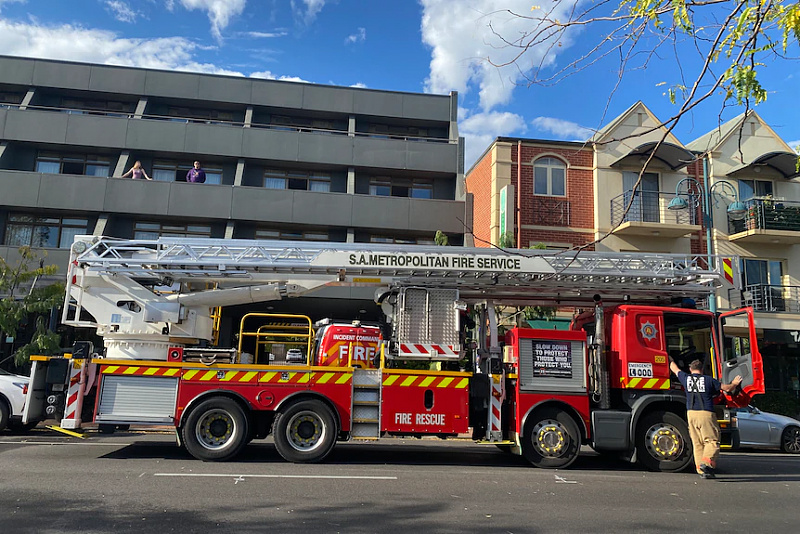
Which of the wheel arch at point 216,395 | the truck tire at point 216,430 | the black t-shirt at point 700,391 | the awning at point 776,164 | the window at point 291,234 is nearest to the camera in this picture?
the black t-shirt at point 700,391

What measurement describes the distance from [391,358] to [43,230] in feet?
60.5

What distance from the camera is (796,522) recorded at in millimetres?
6609

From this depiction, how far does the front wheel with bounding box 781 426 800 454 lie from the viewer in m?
13.7

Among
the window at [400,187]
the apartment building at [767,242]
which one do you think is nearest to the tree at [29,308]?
the window at [400,187]

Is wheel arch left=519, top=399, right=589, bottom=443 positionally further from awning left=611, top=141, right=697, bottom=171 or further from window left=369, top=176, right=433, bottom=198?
window left=369, top=176, right=433, bottom=198

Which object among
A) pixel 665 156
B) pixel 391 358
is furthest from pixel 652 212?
pixel 391 358

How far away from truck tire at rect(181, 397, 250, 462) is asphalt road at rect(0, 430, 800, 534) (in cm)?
26

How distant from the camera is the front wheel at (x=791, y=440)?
44.9 ft

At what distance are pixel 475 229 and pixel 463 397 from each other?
14.6 m

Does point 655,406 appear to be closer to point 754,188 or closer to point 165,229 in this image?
point 754,188

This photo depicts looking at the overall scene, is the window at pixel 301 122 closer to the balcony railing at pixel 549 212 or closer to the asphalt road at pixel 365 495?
the balcony railing at pixel 549 212

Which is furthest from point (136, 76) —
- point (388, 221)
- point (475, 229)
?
point (475, 229)

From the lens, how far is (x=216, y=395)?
945 cm

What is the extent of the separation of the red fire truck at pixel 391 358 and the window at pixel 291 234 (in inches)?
520
